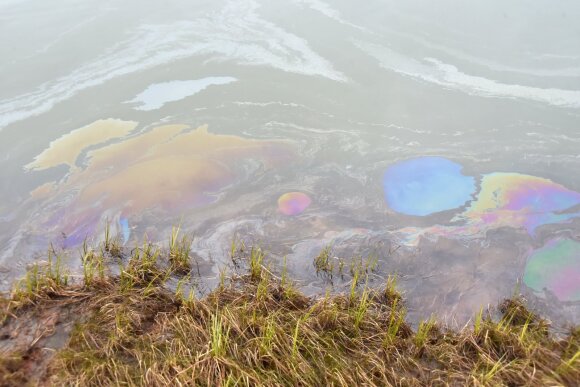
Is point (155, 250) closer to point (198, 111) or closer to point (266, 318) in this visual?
point (266, 318)

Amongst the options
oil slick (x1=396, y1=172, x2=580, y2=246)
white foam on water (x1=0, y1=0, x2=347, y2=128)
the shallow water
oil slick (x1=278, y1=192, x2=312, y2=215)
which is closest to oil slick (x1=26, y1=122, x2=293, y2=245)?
the shallow water

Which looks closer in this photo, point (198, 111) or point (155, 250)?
point (155, 250)

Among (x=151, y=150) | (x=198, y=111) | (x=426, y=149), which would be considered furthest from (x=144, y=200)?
(x=426, y=149)

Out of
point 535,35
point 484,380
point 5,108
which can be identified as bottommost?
point 484,380

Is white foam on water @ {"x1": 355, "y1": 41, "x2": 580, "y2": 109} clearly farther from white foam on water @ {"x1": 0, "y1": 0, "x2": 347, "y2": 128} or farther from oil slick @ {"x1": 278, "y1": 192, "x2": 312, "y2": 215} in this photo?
oil slick @ {"x1": 278, "y1": 192, "x2": 312, "y2": 215}

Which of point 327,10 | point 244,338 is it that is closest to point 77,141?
point 244,338

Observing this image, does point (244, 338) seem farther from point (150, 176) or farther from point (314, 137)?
point (314, 137)
